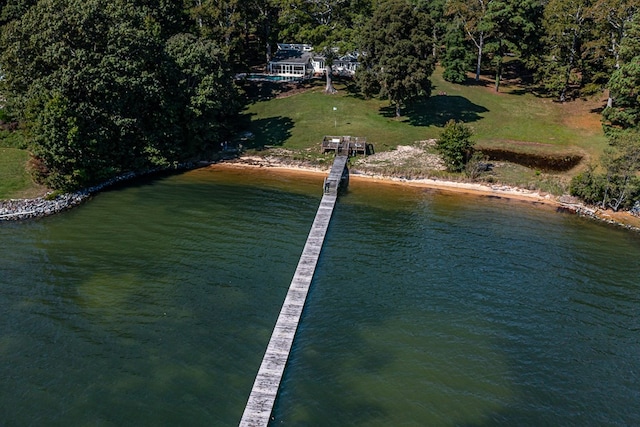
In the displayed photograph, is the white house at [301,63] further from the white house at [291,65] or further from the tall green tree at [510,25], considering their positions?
the tall green tree at [510,25]

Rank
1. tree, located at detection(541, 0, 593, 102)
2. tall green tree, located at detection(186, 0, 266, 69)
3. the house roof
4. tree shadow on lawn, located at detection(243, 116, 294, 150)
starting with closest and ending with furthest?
tree shadow on lawn, located at detection(243, 116, 294, 150) < tree, located at detection(541, 0, 593, 102) < tall green tree, located at detection(186, 0, 266, 69) < the house roof

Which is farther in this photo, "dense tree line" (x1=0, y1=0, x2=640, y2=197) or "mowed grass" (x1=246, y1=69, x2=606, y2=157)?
"mowed grass" (x1=246, y1=69, x2=606, y2=157)

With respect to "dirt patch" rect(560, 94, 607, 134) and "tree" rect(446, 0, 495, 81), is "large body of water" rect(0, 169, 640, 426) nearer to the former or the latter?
"dirt patch" rect(560, 94, 607, 134)

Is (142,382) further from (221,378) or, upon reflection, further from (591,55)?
(591,55)

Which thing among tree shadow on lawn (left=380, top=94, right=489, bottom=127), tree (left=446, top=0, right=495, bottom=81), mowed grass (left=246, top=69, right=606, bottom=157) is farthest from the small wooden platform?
tree (left=446, top=0, right=495, bottom=81)

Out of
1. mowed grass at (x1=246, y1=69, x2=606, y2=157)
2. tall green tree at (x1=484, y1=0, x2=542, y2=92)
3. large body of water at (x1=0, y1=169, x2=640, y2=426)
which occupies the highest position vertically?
tall green tree at (x1=484, y1=0, x2=542, y2=92)

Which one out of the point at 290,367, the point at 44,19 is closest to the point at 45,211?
the point at 44,19

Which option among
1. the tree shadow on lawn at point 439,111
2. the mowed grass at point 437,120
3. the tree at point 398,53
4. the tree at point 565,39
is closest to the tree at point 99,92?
the mowed grass at point 437,120

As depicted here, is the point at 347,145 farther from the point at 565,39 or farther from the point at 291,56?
the point at 565,39
